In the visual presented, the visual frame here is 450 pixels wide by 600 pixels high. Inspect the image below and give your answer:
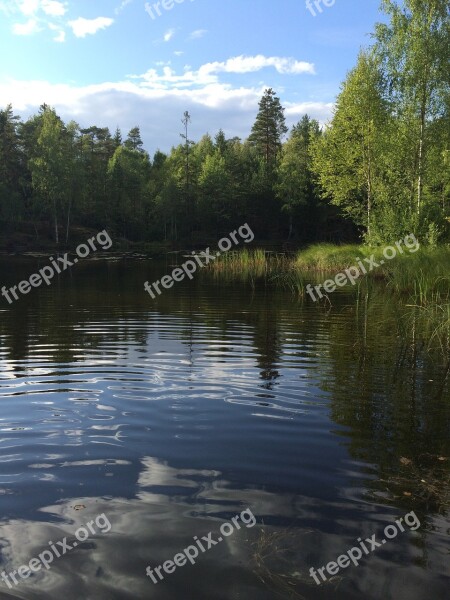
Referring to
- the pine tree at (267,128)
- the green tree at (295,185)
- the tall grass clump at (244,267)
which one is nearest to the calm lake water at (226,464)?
the tall grass clump at (244,267)

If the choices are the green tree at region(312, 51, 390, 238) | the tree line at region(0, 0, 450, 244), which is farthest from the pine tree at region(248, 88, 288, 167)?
the green tree at region(312, 51, 390, 238)

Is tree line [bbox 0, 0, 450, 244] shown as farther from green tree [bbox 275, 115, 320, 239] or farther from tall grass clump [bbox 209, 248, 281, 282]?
tall grass clump [bbox 209, 248, 281, 282]

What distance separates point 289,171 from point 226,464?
67.3m

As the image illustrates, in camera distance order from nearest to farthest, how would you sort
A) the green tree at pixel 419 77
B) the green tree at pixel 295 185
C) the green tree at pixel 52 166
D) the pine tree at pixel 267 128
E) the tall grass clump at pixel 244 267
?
1. the green tree at pixel 419 77
2. the tall grass clump at pixel 244 267
3. the green tree at pixel 52 166
4. the green tree at pixel 295 185
5. the pine tree at pixel 267 128

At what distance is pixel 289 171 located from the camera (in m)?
68.7

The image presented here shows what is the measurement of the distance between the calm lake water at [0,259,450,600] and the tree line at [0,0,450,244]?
17.7 m

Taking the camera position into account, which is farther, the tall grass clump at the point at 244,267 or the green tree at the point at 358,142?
the green tree at the point at 358,142

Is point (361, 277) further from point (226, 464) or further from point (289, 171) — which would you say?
point (289, 171)

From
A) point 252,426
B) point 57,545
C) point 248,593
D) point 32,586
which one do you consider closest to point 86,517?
point 57,545

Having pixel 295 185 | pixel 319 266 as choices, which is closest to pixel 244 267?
pixel 319 266

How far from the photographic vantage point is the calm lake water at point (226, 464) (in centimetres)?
340

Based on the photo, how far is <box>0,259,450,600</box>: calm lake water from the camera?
3.40 m

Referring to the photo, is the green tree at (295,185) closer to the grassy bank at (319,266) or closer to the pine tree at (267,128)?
the pine tree at (267,128)

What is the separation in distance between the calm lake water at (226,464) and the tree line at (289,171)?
1772 centimetres
